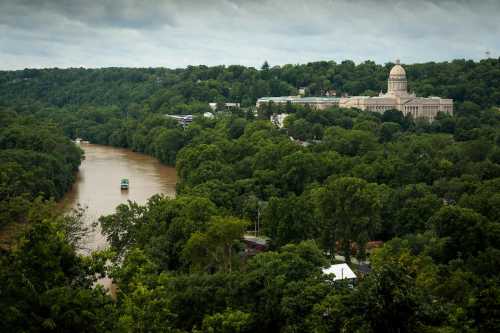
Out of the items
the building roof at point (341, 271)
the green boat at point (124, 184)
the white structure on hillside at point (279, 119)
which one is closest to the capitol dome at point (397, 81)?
the white structure on hillside at point (279, 119)

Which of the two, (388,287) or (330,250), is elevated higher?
(388,287)

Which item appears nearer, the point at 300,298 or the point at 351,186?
the point at 300,298

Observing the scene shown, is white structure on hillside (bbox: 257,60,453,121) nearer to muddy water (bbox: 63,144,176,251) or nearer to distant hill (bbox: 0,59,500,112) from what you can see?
distant hill (bbox: 0,59,500,112)

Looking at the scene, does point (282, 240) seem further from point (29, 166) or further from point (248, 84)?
point (248, 84)

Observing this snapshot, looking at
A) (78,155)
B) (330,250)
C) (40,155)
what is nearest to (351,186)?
(330,250)

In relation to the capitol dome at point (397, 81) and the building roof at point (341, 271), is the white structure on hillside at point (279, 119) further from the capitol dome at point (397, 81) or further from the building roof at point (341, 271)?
the building roof at point (341, 271)

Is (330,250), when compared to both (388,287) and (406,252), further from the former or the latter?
(388,287)
